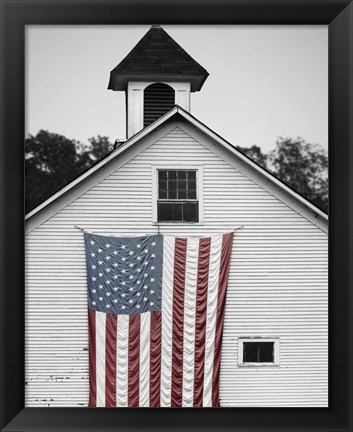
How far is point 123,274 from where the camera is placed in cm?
1191

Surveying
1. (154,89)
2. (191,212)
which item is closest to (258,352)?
(191,212)

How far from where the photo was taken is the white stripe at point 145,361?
39.4 ft

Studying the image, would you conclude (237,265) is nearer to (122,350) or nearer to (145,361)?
(145,361)

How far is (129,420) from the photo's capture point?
5.61 meters

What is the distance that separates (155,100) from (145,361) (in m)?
6.02

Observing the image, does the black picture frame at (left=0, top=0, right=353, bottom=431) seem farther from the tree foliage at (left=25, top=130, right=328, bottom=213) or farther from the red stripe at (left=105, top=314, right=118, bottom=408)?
the red stripe at (left=105, top=314, right=118, bottom=408)

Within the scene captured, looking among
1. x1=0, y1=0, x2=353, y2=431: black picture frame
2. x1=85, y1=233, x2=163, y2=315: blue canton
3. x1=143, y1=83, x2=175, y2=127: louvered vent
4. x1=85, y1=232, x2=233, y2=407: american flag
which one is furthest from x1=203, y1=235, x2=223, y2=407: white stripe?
x1=0, y1=0, x2=353, y2=431: black picture frame

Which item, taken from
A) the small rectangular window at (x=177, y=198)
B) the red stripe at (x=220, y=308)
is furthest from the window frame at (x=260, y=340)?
the small rectangular window at (x=177, y=198)

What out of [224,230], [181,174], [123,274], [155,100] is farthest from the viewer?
[155,100]

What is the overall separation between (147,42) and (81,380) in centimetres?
533

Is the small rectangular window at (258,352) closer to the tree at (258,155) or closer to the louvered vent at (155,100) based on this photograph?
the tree at (258,155)

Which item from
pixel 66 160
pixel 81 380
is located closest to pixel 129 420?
pixel 66 160

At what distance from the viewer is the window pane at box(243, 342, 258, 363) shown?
1275 cm

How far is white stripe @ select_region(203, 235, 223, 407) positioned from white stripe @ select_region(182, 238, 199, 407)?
0.90ft
